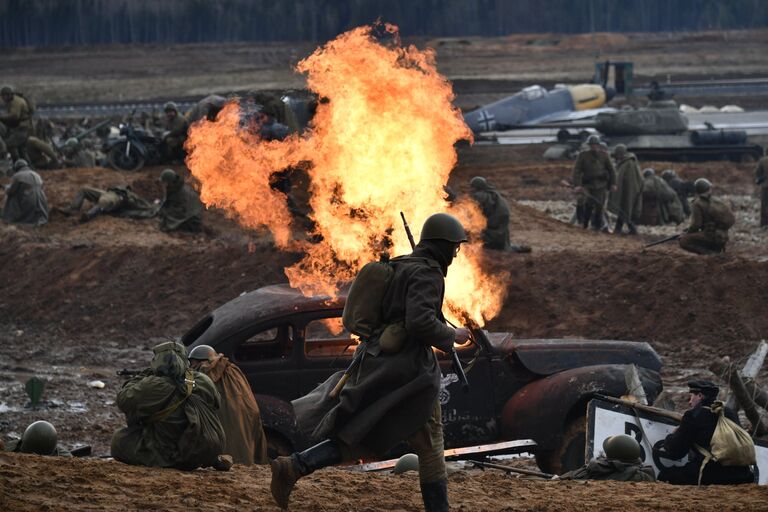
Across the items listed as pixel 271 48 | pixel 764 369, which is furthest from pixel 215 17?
pixel 764 369

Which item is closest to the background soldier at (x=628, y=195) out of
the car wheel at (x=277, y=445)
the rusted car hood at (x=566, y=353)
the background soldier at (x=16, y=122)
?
the background soldier at (x=16, y=122)

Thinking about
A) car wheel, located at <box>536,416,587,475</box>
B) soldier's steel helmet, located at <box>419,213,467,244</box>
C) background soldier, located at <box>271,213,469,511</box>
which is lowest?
car wheel, located at <box>536,416,587,475</box>

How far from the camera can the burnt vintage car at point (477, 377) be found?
10680 millimetres

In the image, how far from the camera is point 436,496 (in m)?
7.31

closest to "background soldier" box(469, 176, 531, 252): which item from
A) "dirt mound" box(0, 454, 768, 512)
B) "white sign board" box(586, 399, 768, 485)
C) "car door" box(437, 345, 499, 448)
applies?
"car door" box(437, 345, 499, 448)

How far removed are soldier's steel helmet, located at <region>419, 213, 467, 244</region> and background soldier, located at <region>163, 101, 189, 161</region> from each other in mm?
19908

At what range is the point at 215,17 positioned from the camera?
266ft

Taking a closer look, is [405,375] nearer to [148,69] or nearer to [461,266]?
[461,266]

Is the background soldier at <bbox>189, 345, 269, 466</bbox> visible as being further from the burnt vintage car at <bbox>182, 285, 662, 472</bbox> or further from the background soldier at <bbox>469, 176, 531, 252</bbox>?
the background soldier at <bbox>469, 176, 531, 252</bbox>

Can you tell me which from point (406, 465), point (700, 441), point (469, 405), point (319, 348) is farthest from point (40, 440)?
point (700, 441)

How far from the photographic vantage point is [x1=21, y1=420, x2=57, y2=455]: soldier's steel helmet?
363 inches

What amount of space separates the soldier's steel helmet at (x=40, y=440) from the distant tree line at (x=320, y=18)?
67836 millimetres

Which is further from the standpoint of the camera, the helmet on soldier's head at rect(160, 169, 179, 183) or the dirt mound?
the helmet on soldier's head at rect(160, 169, 179, 183)

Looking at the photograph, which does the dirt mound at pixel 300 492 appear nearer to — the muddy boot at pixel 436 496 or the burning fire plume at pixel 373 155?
the muddy boot at pixel 436 496
